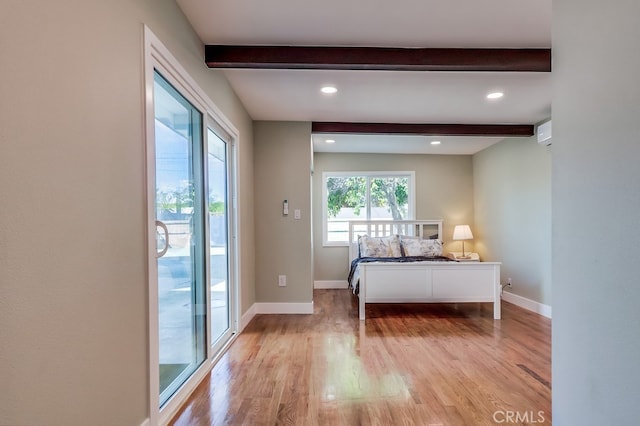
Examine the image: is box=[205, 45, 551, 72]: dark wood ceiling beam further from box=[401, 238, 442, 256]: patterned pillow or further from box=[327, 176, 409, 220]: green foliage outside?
box=[327, 176, 409, 220]: green foliage outside

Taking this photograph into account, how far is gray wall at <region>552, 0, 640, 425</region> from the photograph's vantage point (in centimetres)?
81

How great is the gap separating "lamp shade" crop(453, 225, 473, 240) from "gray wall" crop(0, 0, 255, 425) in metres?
4.84

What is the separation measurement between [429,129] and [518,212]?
5.62 ft

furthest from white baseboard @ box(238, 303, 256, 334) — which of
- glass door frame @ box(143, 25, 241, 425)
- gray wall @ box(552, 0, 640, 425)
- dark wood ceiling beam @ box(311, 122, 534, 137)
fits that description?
gray wall @ box(552, 0, 640, 425)

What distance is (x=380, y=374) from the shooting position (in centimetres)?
225

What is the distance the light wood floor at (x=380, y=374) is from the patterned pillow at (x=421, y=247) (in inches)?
55.4

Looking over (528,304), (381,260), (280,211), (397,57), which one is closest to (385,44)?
(397,57)

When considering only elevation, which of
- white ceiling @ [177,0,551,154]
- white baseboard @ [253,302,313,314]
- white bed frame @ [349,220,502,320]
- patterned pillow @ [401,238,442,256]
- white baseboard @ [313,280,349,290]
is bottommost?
white baseboard @ [313,280,349,290]

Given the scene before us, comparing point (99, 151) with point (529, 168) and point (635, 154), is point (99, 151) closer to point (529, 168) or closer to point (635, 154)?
point (635, 154)

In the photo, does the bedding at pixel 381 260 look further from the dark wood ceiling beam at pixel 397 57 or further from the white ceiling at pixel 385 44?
the dark wood ceiling beam at pixel 397 57

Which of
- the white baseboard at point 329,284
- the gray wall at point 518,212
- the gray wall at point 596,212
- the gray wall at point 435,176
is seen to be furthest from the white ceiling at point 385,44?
the white baseboard at point 329,284

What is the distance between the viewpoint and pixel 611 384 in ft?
2.81

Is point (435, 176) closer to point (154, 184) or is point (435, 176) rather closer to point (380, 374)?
point (380, 374)

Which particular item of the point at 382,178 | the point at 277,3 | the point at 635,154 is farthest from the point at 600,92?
the point at 382,178
